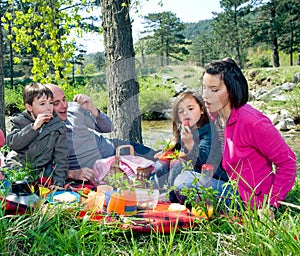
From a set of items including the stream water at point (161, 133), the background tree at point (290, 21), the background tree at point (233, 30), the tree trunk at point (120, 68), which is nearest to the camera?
the tree trunk at point (120, 68)

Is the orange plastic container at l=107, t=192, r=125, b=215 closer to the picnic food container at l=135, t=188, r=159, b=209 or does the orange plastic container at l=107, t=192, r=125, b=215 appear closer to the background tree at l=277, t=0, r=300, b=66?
the picnic food container at l=135, t=188, r=159, b=209

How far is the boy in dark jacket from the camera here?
Result: 9.41ft

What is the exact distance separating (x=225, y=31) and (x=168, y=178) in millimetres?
26517

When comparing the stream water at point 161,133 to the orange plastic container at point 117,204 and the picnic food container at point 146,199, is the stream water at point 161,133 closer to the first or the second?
the picnic food container at point 146,199

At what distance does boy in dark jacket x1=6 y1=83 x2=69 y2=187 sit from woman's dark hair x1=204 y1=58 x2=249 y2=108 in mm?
1259

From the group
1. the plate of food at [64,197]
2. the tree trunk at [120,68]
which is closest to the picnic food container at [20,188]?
the plate of food at [64,197]

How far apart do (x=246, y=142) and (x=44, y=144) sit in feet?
4.92

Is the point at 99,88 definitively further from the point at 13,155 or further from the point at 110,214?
the point at 110,214

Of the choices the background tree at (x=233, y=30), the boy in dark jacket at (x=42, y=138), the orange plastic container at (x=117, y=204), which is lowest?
the orange plastic container at (x=117, y=204)

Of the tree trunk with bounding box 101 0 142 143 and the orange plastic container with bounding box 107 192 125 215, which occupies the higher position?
the tree trunk with bounding box 101 0 142 143

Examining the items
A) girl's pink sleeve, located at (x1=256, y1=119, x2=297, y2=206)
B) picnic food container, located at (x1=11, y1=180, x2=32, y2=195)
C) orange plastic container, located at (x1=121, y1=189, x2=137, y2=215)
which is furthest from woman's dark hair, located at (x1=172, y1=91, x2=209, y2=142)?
picnic food container, located at (x1=11, y1=180, x2=32, y2=195)

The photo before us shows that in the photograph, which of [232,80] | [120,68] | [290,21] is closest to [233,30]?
[290,21]

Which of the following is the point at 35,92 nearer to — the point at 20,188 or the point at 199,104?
the point at 20,188

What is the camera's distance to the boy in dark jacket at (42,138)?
2.87 m
